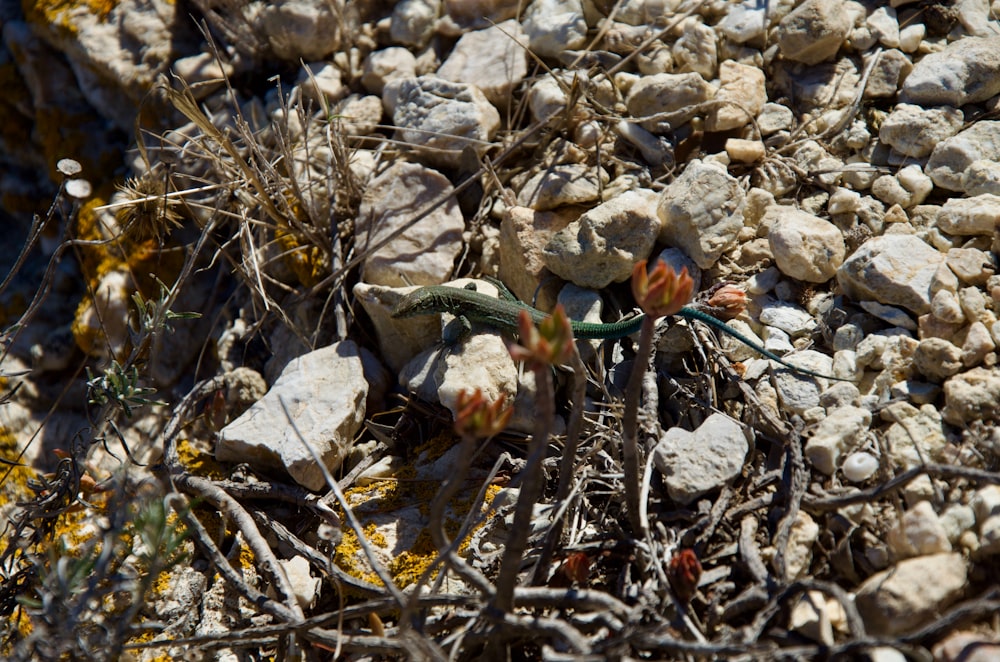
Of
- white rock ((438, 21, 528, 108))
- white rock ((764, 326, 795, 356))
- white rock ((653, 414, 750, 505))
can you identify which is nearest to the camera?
white rock ((653, 414, 750, 505))

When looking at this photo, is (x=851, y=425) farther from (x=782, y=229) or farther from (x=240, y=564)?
(x=240, y=564)

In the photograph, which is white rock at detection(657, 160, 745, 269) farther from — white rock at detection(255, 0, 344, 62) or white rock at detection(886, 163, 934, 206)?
white rock at detection(255, 0, 344, 62)

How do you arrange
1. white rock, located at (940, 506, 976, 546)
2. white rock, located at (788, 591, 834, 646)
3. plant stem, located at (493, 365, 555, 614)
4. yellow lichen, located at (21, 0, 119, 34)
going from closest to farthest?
plant stem, located at (493, 365, 555, 614)
white rock, located at (788, 591, 834, 646)
white rock, located at (940, 506, 976, 546)
yellow lichen, located at (21, 0, 119, 34)

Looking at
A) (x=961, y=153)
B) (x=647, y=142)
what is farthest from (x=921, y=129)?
(x=647, y=142)

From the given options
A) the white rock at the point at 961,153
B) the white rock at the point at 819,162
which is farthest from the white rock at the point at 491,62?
the white rock at the point at 961,153

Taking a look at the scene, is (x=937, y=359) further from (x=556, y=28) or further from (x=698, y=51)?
(x=556, y=28)

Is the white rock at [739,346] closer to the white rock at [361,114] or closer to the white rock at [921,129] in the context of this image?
the white rock at [921,129]

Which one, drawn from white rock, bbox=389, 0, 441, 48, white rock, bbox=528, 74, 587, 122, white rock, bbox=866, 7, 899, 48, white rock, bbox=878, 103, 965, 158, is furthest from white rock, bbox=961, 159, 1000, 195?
white rock, bbox=389, 0, 441, 48
